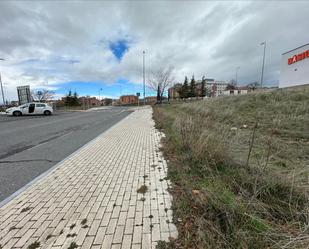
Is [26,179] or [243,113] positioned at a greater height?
[243,113]

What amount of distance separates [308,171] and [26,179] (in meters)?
5.91

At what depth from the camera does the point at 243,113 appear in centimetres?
1221

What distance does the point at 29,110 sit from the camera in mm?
26312

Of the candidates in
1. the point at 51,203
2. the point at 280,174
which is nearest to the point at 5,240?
the point at 51,203

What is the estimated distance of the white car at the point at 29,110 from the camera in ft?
83.1

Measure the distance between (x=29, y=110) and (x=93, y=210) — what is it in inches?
1147

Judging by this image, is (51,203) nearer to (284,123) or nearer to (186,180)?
(186,180)

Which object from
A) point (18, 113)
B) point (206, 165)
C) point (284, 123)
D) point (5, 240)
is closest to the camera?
point (5, 240)

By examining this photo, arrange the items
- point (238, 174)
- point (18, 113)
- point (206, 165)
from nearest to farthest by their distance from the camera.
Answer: point (238, 174) → point (206, 165) → point (18, 113)

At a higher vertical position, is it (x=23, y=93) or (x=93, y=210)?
(x=23, y=93)

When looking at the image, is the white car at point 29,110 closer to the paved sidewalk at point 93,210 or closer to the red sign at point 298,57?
the paved sidewalk at point 93,210

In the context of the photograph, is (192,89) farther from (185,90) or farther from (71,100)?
(71,100)

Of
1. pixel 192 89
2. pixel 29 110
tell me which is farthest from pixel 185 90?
pixel 29 110

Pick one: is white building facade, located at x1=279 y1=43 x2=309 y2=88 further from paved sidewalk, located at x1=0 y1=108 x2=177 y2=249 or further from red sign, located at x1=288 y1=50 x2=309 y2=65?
paved sidewalk, located at x1=0 y1=108 x2=177 y2=249
